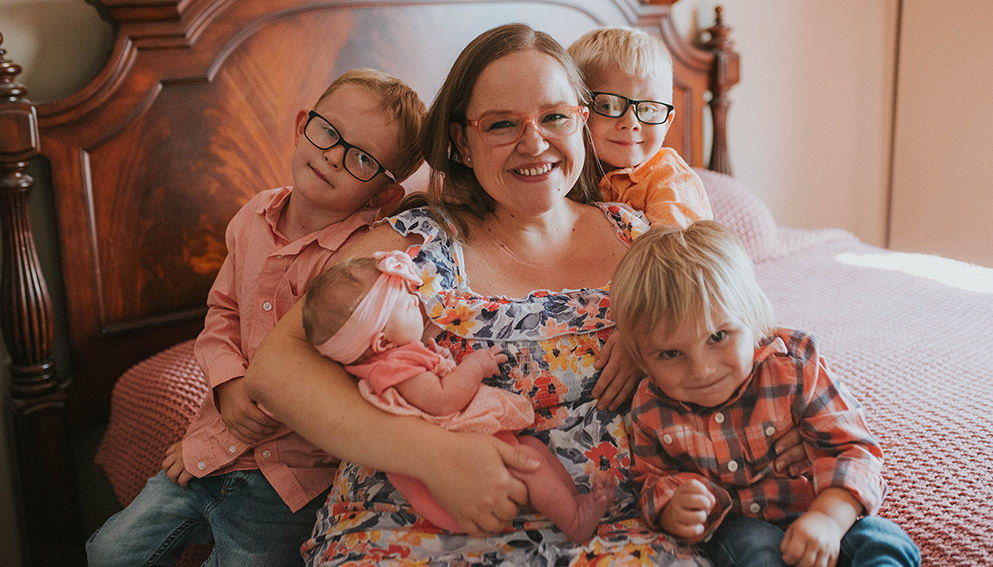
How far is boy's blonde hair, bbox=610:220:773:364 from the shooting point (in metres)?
1.10

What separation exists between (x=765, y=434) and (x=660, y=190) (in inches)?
25.8

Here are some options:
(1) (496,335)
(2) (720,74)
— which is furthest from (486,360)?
(2) (720,74)

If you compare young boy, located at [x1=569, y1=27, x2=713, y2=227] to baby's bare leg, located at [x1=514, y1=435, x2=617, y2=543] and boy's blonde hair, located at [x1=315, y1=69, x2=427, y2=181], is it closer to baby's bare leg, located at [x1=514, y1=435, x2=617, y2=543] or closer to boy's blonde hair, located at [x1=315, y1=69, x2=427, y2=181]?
boy's blonde hair, located at [x1=315, y1=69, x2=427, y2=181]

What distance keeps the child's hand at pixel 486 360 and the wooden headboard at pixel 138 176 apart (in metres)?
1.06

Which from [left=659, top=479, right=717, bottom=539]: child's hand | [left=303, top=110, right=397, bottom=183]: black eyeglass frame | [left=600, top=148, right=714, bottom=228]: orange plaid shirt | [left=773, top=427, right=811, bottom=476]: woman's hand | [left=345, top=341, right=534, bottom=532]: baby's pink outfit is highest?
[left=303, top=110, right=397, bottom=183]: black eyeglass frame

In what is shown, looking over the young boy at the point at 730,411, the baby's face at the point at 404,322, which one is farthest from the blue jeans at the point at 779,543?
the baby's face at the point at 404,322

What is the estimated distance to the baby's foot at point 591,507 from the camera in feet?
3.77

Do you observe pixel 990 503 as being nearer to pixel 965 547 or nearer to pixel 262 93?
pixel 965 547

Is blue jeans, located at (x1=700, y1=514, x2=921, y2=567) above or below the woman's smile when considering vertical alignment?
below

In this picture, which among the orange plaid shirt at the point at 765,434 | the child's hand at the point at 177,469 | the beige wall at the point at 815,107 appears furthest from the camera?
the beige wall at the point at 815,107

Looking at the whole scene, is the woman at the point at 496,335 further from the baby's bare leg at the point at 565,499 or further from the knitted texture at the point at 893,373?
the knitted texture at the point at 893,373

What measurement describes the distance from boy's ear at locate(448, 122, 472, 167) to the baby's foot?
648 mm

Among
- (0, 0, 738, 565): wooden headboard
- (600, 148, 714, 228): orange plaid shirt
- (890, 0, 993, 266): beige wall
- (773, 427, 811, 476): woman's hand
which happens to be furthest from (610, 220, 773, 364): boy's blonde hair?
(890, 0, 993, 266): beige wall

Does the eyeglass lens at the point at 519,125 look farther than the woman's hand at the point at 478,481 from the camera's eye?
Yes
